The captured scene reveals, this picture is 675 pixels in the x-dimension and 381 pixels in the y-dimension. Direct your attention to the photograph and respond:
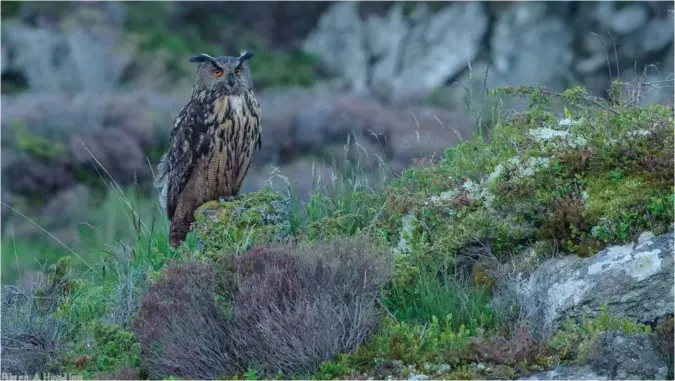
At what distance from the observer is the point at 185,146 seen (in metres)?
8.85

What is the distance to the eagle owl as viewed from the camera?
8719mm

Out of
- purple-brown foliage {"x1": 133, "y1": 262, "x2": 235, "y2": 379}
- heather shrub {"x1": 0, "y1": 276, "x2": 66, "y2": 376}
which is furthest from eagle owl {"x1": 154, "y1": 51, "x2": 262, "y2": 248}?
purple-brown foliage {"x1": 133, "y1": 262, "x2": 235, "y2": 379}

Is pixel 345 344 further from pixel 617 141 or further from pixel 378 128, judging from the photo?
pixel 378 128

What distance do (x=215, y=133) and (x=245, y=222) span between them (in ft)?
3.30

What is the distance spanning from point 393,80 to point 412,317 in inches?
899

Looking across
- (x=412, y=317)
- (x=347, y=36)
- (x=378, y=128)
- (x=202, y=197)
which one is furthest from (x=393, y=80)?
(x=412, y=317)

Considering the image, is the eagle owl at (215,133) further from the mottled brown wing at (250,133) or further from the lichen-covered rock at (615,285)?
the lichen-covered rock at (615,285)

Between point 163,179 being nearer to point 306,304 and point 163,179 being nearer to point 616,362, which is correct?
point 306,304

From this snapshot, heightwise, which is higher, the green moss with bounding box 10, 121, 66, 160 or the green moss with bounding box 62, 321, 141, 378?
the green moss with bounding box 62, 321, 141, 378

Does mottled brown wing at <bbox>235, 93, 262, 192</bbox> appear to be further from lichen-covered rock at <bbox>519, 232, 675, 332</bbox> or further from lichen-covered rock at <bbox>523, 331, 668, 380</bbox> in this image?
lichen-covered rock at <bbox>523, 331, 668, 380</bbox>

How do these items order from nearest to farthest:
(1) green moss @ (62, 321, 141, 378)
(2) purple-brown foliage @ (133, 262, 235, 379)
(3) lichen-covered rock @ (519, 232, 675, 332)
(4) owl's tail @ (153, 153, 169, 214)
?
1. (3) lichen-covered rock @ (519, 232, 675, 332)
2. (2) purple-brown foliage @ (133, 262, 235, 379)
3. (1) green moss @ (62, 321, 141, 378)
4. (4) owl's tail @ (153, 153, 169, 214)

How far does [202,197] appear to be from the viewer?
29.2ft

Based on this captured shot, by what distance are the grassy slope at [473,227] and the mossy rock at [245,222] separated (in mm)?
35

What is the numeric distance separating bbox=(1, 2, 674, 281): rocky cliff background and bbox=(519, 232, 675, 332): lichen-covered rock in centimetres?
1288
